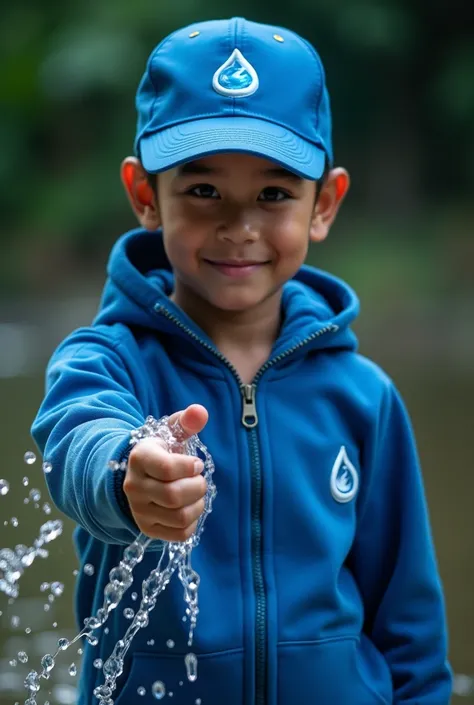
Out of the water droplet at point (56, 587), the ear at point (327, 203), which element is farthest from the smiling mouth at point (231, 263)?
the water droplet at point (56, 587)

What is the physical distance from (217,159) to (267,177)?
0.28 feet

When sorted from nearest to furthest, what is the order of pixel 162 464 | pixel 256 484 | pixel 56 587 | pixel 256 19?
1. pixel 162 464
2. pixel 256 484
3. pixel 56 587
4. pixel 256 19

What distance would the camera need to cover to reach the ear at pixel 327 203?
2314mm

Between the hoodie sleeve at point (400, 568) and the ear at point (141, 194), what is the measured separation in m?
0.48

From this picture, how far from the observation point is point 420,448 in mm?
5418

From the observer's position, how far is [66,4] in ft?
50.9

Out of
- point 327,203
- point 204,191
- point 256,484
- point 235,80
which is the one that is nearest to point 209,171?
point 204,191

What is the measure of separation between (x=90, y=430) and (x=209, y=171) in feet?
1.78

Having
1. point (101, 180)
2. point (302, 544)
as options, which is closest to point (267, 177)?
point (302, 544)

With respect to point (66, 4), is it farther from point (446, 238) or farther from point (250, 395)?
point (250, 395)

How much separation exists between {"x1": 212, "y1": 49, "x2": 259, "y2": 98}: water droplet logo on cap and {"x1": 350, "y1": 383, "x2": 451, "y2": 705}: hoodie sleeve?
55cm

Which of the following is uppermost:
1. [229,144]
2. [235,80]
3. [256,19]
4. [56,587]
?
[256,19]

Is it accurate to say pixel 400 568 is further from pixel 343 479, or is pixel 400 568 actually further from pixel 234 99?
pixel 234 99

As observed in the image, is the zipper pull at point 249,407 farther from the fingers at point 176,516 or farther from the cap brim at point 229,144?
the fingers at point 176,516
